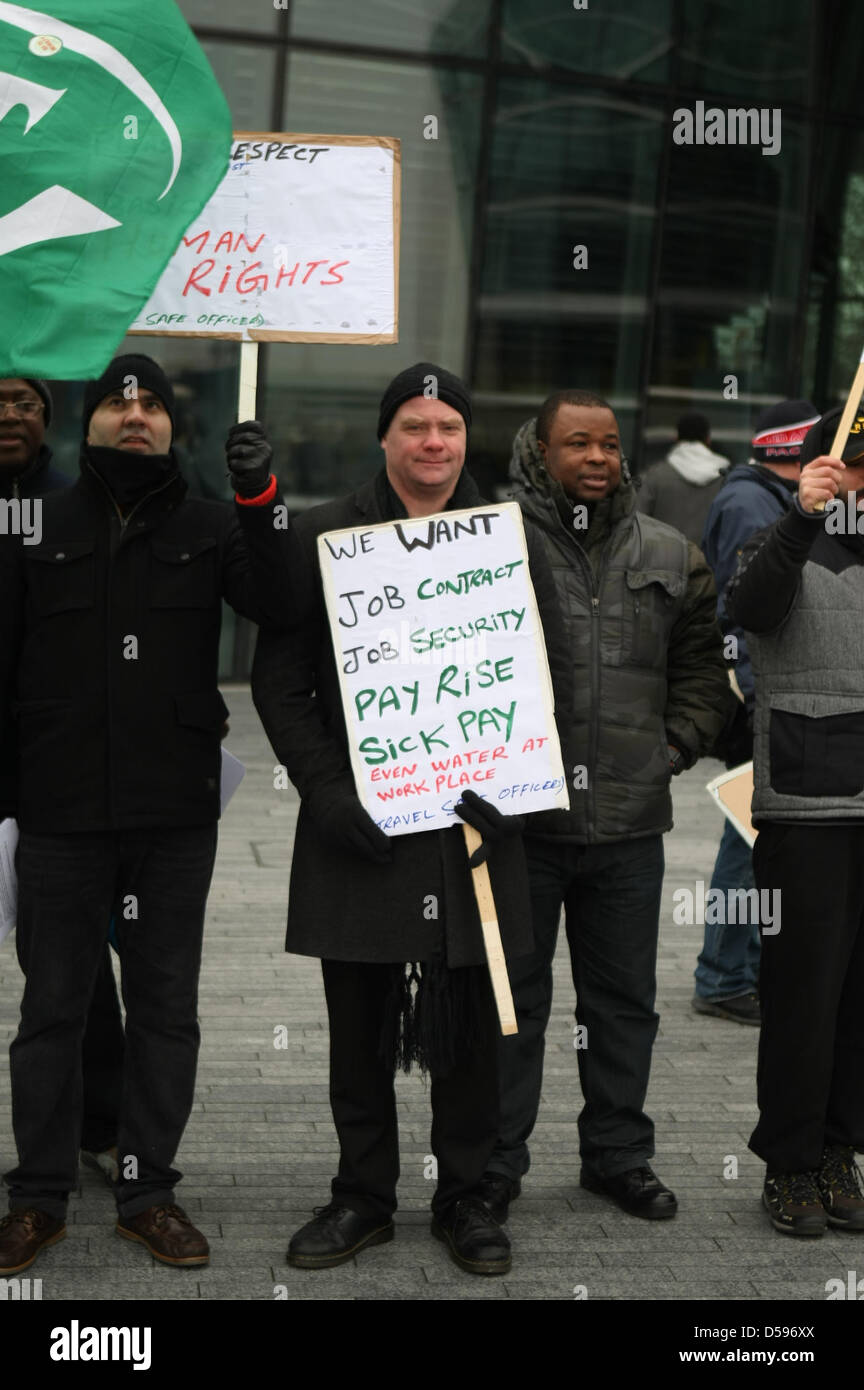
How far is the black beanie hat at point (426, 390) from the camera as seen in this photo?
15.3 ft

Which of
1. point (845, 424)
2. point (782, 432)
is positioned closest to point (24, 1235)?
point (845, 424)

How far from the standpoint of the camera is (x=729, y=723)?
5.28 metres

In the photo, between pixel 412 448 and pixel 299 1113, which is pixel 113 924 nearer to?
pixel 299 1113

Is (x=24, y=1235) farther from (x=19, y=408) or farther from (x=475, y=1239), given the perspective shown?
(x=19, y=408)

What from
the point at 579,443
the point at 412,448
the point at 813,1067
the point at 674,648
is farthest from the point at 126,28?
the point at 813,1067

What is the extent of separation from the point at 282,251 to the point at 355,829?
144 cm

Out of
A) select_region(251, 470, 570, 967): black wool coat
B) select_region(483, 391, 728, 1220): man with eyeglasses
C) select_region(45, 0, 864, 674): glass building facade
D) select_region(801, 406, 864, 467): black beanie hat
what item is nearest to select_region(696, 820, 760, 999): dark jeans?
select_region(483, 391, 728, 1220): man with eyeglasses

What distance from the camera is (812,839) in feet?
16.1

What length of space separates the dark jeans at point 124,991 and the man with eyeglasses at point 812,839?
144 cm

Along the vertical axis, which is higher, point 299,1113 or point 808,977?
point 808,977

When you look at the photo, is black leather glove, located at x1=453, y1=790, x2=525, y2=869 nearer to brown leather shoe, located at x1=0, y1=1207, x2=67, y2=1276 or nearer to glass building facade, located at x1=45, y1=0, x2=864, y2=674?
brown leather shoe, located at x1=0, y1=1207, x2=67, y2=1276

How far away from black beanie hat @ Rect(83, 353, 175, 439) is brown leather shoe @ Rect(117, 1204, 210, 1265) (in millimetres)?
1888

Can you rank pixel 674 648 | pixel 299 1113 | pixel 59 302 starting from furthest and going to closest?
pixel 299 1113 → pixel 674 648 → pixel 59 302

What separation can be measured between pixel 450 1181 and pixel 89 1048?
1.11 metres
